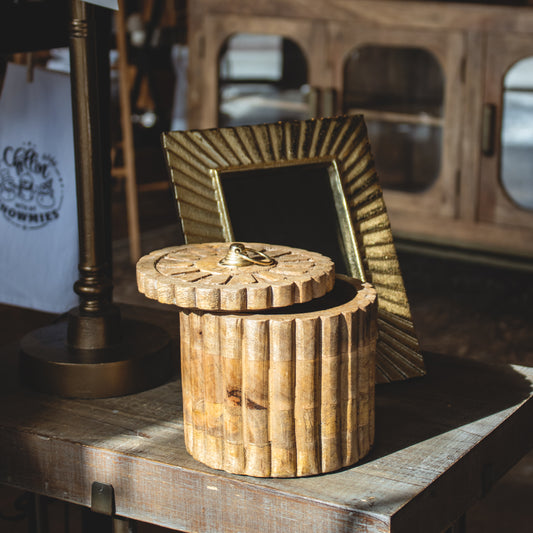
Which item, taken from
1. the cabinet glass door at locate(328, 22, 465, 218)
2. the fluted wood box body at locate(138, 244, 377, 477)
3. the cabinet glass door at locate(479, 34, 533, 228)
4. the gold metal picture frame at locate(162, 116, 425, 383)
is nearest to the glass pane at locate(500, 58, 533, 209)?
the cabinet glass door at locate(479, 34, 533, 228)

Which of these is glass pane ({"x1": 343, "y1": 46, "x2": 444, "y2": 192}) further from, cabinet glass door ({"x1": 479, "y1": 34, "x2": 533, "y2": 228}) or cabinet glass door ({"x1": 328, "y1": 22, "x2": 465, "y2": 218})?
cabinet glass door ({"x1": 479, "y1": 34, "x2": 533, "y2": 228})

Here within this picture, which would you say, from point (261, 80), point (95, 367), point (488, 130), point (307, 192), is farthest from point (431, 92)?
point (95, 367)

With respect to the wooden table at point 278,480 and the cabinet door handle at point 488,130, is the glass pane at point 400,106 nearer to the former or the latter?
the cabinet door handle at point 488,130

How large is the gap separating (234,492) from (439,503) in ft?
0.82

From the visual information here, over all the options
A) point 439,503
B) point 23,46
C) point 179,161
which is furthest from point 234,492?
point 23,46

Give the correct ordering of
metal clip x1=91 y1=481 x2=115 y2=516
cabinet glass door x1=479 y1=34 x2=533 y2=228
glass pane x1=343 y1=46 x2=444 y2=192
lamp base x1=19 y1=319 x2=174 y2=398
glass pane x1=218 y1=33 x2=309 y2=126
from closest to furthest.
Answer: metal clip x1=91 y1=481 x2=115 y2=516, lamp base x1=19 y1=319 x2=174 y2=398, cabinet glass door x1=479 y1=34 x2=533 y2=228, glass pane x1=343 y1=46 x2=444 y2=192, glass pane x1=218 y1=33 x2=309 y2=126

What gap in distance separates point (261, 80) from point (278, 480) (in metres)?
3.59

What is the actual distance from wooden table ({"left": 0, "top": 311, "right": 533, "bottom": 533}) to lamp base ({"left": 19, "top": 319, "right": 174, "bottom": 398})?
0.02 meters

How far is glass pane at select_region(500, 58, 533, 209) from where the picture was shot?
3.31 metres

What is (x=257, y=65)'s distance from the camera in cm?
431

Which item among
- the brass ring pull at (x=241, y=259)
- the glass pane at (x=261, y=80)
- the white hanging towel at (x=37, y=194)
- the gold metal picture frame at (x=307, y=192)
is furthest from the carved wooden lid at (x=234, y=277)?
the glass pane at (x=261, y=80)

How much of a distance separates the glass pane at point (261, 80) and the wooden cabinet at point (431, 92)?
0.21m

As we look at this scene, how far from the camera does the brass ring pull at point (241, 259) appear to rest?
1.01 metres

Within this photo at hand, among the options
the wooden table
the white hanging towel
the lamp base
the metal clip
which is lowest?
the metal clip
